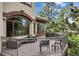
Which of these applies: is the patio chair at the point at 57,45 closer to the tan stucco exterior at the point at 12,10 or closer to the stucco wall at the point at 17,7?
the tan stucco exterior at the point at 12,10

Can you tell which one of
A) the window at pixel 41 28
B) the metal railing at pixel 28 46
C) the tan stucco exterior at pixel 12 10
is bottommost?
the metal railing at pixel 28 46

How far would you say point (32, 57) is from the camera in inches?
235

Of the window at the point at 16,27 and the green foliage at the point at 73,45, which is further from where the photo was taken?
the window at the point at 16,27

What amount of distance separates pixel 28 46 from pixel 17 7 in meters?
0.98

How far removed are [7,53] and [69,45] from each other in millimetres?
1500

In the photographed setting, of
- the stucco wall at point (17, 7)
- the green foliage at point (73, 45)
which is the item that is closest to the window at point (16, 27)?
the stucco wall at point (17, 7)

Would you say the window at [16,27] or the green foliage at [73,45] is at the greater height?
the window at [16,27]

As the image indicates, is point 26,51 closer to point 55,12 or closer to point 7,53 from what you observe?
point 7,53

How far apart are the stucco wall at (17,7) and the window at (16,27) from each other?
0.23 meters

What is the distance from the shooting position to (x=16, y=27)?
6.09 meters

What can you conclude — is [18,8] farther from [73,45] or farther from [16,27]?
[73,45]

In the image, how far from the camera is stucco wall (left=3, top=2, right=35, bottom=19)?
237 inches

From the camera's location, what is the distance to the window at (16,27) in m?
6.04

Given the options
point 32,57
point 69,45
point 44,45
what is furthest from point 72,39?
point 32,57
